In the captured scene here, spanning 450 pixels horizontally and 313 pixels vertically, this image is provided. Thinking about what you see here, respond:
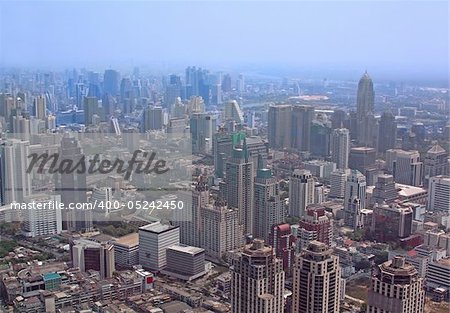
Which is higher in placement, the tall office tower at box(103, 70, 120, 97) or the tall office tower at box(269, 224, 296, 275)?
the tall office tower at box(103, 70, 120, 97)

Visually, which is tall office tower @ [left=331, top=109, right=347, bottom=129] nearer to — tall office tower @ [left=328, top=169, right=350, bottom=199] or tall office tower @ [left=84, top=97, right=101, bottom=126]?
tall office tower @ [left=328, top=169, right=350, bottom=199]

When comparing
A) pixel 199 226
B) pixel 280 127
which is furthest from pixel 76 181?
pixel 280 127

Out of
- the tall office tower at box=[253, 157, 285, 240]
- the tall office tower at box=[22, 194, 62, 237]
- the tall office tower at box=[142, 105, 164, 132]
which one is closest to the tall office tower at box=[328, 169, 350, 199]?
the tall office tower at box=[253, 157, 285, 240]

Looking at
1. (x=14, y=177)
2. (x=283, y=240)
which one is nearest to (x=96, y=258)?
(x=14, y=177)

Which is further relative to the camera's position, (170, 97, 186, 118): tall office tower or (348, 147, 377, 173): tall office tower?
(170, 97, 186, 118): tall office tower

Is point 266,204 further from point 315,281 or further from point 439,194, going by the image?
point 315,281

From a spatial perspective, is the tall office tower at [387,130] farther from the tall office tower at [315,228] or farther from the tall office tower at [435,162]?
the tall office tower at [315,228]
